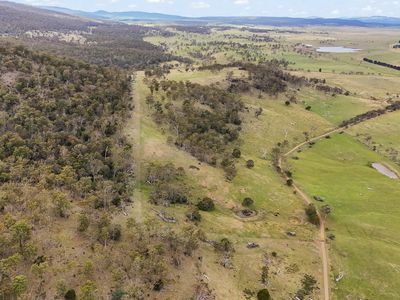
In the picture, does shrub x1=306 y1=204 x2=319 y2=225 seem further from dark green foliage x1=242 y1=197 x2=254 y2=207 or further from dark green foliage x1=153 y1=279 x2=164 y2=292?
dark green foliage x1=153 y1=279 x2=164 y2=292

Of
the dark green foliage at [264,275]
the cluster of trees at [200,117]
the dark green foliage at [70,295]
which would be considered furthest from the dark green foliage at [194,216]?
the dark green foliage at [70,295]

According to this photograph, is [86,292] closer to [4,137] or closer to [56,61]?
[4,137]

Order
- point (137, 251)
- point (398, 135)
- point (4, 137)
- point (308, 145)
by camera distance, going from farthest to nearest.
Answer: point (398, 135), point (308, 145), point (4, 137), point (137, 251)

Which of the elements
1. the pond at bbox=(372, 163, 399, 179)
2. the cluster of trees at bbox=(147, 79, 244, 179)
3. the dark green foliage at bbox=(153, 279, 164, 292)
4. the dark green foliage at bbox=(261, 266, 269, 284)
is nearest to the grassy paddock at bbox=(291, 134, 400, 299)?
the pond at bbox=(372, 163, 399, 179)

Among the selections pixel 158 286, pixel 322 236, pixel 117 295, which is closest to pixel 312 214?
pixel 322 236

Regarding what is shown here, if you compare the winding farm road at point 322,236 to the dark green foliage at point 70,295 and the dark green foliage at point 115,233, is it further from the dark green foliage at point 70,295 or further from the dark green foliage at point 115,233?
the dark green foliage at point 70,295

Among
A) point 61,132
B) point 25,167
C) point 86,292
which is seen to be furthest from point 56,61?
point 86,292
